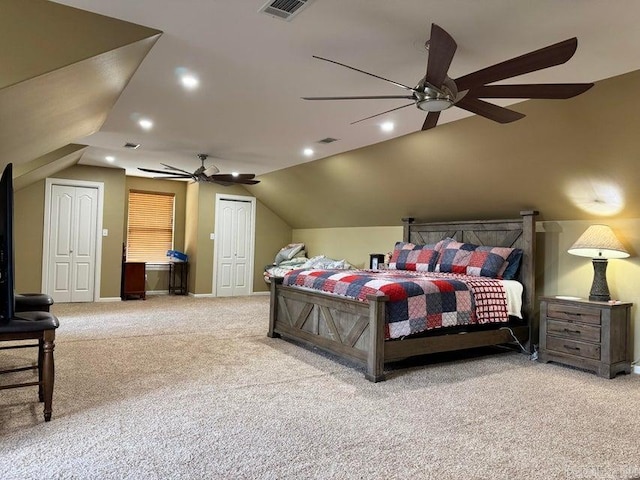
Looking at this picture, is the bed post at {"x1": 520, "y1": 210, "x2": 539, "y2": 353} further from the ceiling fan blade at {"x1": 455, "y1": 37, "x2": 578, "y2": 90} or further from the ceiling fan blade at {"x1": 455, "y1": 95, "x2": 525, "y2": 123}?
the ceiling fan blade at {"x1": 455, "y1": 37, "x2": 578, "y2": 90}

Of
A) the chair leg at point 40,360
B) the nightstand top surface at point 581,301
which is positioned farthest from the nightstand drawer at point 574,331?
the chair leg at point 40,360

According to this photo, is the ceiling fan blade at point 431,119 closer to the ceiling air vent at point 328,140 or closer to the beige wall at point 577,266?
the ceiling air vent at point 328,140

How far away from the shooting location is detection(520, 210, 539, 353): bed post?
4840 millimetres

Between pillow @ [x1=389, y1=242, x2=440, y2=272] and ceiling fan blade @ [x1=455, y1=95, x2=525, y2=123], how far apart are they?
2.64m

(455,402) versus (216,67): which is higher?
(216,67)

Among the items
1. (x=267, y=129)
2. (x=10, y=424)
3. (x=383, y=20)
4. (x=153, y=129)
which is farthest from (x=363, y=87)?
(x=10, y=424)

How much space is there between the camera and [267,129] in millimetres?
5156

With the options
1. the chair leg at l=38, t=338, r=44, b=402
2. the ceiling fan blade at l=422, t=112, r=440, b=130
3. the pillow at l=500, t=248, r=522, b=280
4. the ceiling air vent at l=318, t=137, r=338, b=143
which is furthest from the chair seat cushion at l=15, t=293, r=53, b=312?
the pillow at l=500, t=248, r=522, b=280

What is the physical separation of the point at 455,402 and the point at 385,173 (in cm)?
358

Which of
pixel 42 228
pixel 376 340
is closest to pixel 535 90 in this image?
pixel 376 340

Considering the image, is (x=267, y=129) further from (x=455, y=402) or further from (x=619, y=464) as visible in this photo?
(x=619, y=464)

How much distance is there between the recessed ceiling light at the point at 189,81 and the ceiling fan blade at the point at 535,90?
2.19 m

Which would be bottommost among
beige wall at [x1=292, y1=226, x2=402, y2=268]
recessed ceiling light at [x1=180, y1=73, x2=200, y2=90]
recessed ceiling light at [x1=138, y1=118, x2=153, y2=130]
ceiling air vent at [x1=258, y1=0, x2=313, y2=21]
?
beige wall at [x1=292, y1=226, x2=402, y2=268]

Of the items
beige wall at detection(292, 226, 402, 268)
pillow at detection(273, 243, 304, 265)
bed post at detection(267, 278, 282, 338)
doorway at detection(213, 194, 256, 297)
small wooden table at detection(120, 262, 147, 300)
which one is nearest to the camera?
bed post at detection(267, 278, 282, 338)
